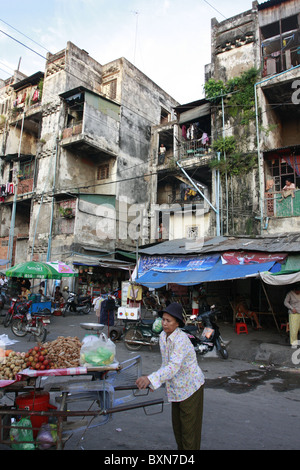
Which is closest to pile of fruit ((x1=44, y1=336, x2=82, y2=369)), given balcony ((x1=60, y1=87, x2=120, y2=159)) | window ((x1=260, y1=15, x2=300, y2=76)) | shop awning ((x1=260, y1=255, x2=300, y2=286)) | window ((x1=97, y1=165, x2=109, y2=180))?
shop awning ((x1=260, y1=255, x2=300, y2=286))

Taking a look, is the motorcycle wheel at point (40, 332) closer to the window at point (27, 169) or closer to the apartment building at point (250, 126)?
the apartment building at point (250, 126)

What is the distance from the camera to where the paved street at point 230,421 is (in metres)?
3.60

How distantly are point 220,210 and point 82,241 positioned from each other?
31.4 ft

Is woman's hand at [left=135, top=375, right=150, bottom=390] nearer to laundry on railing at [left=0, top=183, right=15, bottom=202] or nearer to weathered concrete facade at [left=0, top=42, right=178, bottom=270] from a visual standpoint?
weathered concrete facade at [left=0, top=42, right=178, bottom=270]

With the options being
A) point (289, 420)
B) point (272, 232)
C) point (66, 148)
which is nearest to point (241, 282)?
point (272, 232)

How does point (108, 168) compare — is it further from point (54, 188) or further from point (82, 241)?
point (82, 241)

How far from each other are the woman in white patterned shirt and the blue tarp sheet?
703 cm

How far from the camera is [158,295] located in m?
17.8

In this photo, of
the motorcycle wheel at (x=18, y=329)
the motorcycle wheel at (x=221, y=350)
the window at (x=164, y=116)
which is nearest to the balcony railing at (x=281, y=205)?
the motorcycle wheel at (x=221, y=350)

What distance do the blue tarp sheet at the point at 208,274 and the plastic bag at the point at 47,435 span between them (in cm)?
740

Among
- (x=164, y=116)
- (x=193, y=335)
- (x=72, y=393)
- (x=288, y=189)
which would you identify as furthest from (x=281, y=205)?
(x=164, y=116)

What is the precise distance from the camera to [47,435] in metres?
3.20

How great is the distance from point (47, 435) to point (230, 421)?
7.94ft
